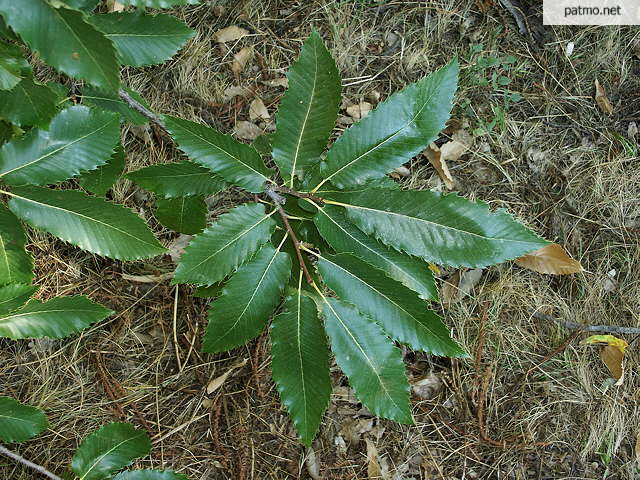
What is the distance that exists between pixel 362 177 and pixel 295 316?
32 cm

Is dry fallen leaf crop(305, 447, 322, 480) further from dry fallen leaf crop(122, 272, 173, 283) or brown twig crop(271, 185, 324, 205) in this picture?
brown twig crop(271, 185, 324, 205)

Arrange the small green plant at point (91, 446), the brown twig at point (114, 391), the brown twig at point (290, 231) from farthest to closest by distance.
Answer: the brown twig at point (114, 391) < the small green plant at point (91, 446) < the brown twig at point (290, 231)

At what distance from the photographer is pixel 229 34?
1.90 m

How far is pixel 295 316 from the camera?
1.19 m

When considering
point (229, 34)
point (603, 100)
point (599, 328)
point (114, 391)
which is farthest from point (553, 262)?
point (114, 391)

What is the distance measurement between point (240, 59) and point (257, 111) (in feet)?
0.63

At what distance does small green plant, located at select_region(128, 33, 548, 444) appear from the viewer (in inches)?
43.6

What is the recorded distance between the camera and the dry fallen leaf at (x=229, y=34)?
190cm

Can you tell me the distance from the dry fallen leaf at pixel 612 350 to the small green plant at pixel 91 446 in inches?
54.2

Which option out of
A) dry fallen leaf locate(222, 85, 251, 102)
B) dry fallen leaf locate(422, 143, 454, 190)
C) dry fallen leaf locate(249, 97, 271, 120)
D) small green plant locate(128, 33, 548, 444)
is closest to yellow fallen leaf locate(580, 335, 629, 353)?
dry fallen leaf locate(422, 143, 454, 190)

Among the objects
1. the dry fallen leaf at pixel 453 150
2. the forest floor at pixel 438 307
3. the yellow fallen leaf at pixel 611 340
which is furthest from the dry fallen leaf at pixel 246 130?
the yellow fallen leaf at pixel 611 340

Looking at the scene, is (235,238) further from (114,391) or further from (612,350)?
(612,350)

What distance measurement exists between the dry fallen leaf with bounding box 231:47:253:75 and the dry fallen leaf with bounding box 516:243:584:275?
1148 mm

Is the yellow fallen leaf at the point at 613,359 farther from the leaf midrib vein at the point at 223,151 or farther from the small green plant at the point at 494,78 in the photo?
the leaf midrib vein at the point at 223,151
